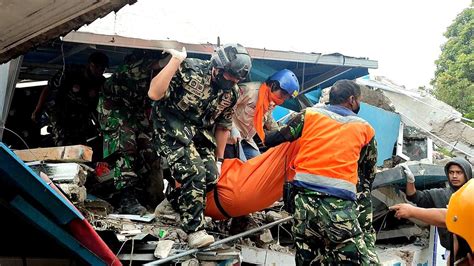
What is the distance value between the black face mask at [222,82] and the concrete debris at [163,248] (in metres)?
1.42

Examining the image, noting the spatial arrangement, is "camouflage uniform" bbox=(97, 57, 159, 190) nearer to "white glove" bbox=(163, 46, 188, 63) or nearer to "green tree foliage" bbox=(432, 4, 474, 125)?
"white glove" bbox=(163, 46, 188, 63)

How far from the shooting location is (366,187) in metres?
4.77

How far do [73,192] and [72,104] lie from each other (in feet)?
6.94

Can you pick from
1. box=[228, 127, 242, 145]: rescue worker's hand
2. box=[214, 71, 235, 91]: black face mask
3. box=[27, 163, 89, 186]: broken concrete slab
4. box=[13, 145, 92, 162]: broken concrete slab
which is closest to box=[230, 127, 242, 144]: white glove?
box=[228, 127, 242, 145]: rescue worker's hand

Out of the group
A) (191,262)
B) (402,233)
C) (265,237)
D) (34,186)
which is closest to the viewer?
(34,186)

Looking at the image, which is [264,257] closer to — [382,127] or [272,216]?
[272,216]

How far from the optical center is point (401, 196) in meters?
6.67

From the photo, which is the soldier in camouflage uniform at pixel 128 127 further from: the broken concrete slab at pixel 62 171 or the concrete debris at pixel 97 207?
the broken concrete slab at pixel 62 171

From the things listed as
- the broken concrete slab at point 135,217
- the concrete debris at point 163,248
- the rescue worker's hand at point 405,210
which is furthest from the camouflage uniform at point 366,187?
the broken concrete slab at point 135,217

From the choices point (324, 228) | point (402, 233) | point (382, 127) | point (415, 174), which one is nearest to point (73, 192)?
point (324, 228)

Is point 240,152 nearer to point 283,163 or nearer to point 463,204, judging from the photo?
point 283,163

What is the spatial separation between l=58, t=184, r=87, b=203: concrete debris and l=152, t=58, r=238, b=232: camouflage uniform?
0.73m

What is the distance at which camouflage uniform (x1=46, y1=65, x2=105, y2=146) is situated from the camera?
605 centimetres

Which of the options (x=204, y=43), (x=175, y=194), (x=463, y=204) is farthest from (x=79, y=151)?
(x=463, y=204)
